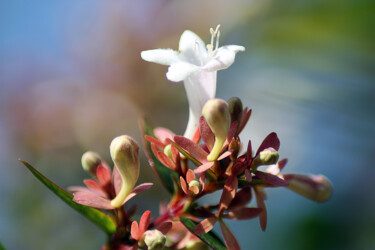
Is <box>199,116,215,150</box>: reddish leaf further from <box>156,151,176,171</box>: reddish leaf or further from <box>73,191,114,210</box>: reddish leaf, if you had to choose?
<box>73,191,114,210</box>: reddish leaf

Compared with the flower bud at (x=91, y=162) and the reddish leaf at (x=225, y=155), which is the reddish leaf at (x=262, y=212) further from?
the flower bud at (x=91, y=162)

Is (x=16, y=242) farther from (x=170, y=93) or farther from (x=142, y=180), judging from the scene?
(x=170, y=93)

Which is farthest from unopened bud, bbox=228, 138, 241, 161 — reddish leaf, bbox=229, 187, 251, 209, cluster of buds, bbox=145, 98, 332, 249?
reddish leaf, bbox=229, 187, 251, 209

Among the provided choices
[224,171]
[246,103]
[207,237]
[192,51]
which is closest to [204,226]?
[207,237]

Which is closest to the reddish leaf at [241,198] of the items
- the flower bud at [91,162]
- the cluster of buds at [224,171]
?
the cluster of buds at [224,171]

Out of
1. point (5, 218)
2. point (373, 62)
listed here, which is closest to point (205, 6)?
point (373, 62)

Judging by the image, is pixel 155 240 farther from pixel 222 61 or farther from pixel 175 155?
pixel 222 61
